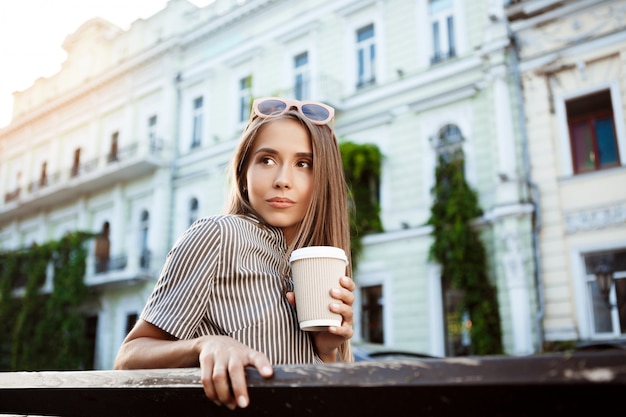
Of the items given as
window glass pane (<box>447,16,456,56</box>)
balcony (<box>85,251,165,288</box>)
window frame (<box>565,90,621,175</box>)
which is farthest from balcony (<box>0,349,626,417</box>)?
balcony (<box>85,251,165,288</box>)

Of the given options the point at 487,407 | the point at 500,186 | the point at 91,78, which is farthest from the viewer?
the point at 91,78

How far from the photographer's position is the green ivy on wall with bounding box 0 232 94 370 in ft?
62.2

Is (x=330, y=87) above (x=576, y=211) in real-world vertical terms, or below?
above

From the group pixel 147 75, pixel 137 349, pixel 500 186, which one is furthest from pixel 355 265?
pixel 137 349

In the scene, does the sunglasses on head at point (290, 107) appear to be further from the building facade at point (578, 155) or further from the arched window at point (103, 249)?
the arched window at point (103, 249)

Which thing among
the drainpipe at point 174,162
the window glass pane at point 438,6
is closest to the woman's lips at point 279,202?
the window glass pane at point 438,6

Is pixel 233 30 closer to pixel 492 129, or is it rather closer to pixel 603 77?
pixel 492 129

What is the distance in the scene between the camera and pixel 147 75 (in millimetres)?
21031

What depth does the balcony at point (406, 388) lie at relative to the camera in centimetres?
56

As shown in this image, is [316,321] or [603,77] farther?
[603,77]

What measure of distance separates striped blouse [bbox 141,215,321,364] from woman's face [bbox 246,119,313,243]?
9.4 inches

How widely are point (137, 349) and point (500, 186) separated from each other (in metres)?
11.3

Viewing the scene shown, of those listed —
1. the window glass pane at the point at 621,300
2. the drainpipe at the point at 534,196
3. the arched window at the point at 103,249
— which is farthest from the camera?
the arched window at the point at 103,249

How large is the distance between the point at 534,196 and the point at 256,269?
1094 centimetres
